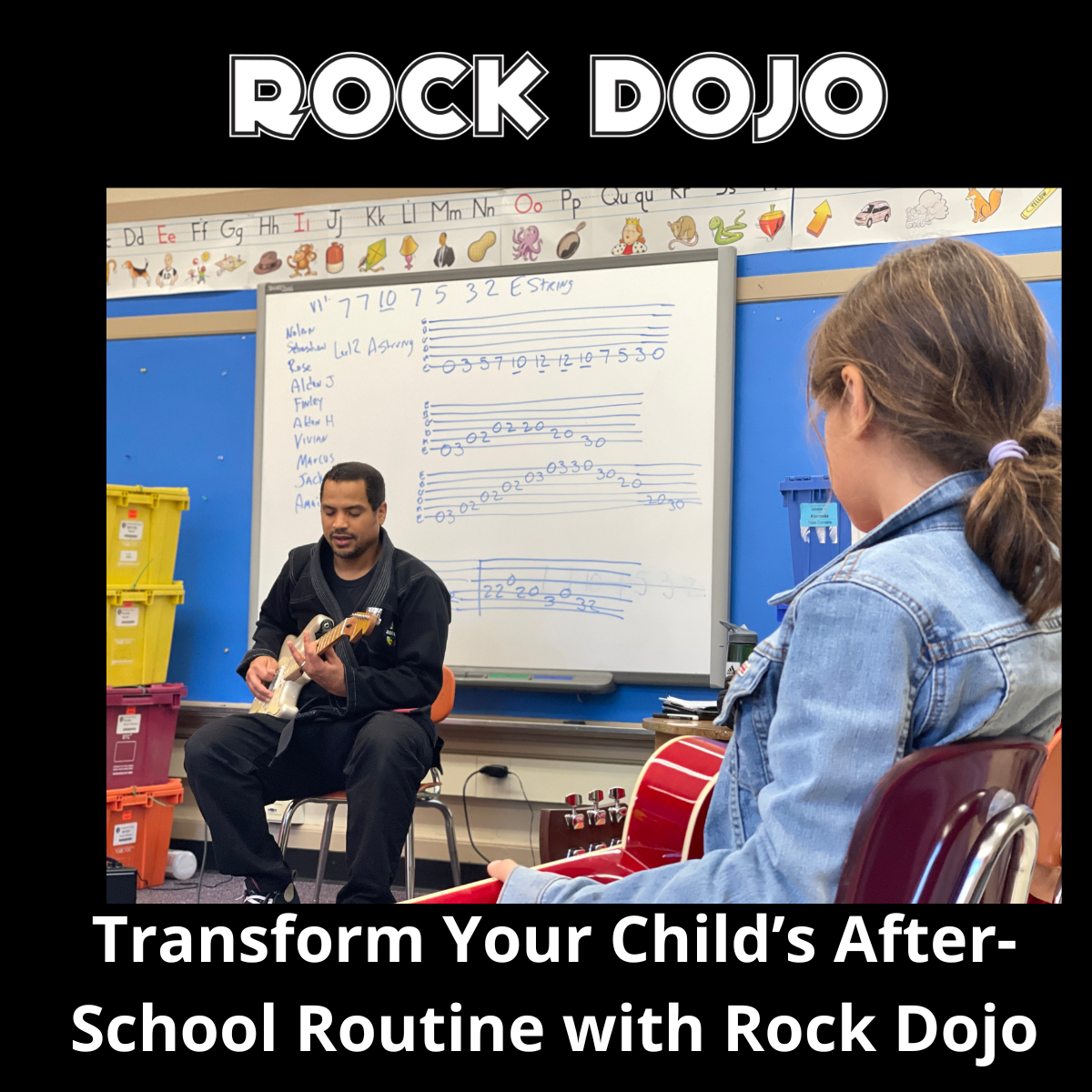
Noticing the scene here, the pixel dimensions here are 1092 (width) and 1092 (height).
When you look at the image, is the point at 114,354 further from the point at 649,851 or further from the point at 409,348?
the point at 649,851

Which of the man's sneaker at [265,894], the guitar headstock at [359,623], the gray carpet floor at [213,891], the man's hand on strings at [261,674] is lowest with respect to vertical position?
the gray carpet floor at [213,891]

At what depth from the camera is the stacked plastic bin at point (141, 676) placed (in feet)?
11.3

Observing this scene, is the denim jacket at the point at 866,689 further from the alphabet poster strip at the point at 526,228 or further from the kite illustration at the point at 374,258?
the kite illustration at the point at 374,258

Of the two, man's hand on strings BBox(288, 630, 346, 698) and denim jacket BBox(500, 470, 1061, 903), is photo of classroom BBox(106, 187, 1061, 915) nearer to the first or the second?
man's hand on strings BBox(288, 630, 346, 698)

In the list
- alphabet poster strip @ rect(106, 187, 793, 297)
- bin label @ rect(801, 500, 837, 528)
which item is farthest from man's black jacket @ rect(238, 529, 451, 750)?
alphabet poster strip @ rect(106, 187, 793, 297)

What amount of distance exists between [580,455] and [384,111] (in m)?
1.58

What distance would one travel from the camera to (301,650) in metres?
2.83

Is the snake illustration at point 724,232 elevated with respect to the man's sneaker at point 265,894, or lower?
elevated

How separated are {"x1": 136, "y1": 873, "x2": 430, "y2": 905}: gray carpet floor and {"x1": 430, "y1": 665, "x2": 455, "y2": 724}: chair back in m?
0.60

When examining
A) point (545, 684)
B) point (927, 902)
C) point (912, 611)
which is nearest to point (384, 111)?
point (912, 611)

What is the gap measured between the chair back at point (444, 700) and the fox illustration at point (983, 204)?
209 centimetres

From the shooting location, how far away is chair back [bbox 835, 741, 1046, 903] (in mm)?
693

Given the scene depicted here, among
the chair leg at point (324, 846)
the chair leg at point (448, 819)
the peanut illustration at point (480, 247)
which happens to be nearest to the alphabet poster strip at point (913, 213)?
the peanut illustration at point (480, 247)

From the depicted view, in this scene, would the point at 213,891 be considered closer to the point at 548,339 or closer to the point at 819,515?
the point at 548,339
